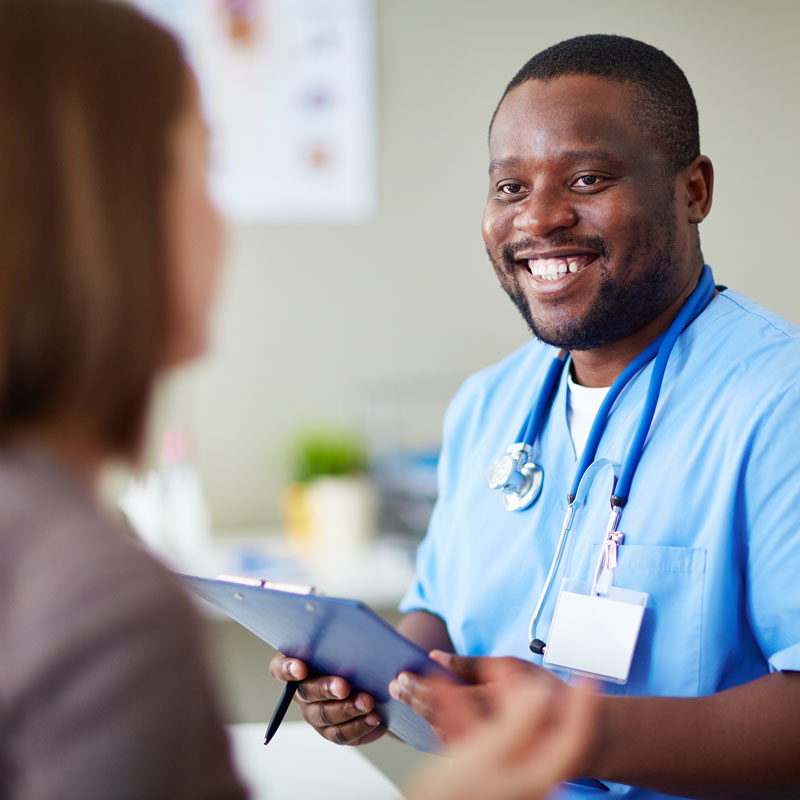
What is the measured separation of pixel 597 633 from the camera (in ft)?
3.42

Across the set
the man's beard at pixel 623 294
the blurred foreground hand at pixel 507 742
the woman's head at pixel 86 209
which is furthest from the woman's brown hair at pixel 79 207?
the man's beard at pixel 623 294

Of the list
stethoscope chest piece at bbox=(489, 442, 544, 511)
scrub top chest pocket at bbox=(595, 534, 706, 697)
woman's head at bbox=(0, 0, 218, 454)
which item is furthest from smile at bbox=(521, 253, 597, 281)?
woman's head at bbox=(0, 0, 218, 454)

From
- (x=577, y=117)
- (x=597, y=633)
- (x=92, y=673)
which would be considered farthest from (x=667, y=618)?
(x=92, y=673)

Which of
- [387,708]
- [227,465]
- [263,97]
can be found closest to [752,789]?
[387,708]

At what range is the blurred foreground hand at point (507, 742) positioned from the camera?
0.70 m

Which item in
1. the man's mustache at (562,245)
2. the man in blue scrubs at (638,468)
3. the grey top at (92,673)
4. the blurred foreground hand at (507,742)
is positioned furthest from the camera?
the man's mustache at (562,245)

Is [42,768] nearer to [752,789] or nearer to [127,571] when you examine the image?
[127,571]

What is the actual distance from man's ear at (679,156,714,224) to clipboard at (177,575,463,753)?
2.16 feet

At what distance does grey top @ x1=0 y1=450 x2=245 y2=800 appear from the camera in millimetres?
511

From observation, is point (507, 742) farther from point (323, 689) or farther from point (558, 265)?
point (558, 265)

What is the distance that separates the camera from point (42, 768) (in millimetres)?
515

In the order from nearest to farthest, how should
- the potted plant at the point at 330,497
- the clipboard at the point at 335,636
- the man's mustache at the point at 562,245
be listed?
the clipboard at the point at 335,636, the man's mustache at the point at 562,245, the potted plant at the point at 330,497

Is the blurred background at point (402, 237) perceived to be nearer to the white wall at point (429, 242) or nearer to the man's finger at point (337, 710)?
the white wall at point (429, 242)

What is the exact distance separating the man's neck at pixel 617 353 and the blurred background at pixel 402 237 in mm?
1391
